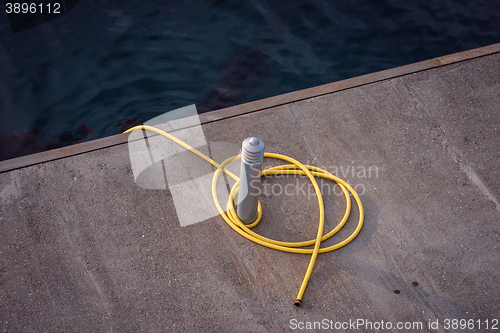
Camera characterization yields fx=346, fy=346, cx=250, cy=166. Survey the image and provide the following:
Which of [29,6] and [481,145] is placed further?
[29,6]

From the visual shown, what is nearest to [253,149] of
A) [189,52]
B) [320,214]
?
[320,214]

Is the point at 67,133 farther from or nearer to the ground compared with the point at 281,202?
nearer to the ground

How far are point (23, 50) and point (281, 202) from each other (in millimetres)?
5833

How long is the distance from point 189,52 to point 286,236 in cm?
452

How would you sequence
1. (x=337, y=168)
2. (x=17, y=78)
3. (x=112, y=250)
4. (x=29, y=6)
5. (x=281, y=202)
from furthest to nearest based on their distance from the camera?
1. (x=29, y=6)
2. (x=17, y=78)
3. (x=337, y=168)
4. (x=281, y=202)
5. (x=112, y=250)

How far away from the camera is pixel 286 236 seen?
3.54 metres

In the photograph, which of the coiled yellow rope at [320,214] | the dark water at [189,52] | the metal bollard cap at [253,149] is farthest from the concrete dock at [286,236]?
the dark water at [189,52]

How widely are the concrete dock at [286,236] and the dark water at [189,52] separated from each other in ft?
6.25

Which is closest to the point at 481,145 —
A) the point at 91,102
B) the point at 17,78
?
the point at 91,102

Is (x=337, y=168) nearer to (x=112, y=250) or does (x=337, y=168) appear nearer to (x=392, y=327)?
(x=392, y=327)

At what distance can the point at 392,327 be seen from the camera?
3.04m

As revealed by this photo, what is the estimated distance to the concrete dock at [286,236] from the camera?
10.1ft

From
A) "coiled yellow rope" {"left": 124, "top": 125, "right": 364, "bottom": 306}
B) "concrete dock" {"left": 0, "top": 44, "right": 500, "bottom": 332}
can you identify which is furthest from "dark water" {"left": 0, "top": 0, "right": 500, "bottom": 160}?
"coiled yellow rope" {"left": 124, "top": 125, "right": 364, "bottom": 306}

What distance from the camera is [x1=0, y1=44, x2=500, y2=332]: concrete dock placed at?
309cm
